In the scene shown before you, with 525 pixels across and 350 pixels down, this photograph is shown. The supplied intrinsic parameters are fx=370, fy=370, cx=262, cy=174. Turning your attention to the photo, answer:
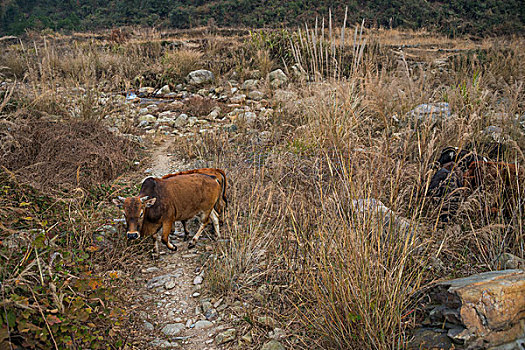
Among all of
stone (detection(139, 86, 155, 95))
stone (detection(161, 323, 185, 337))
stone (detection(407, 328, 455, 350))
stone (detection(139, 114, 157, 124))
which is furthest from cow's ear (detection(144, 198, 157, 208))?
stone (detection(139, 86, 155, 95))

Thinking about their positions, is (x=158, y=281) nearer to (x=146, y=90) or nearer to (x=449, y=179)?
(x=449, y=179)

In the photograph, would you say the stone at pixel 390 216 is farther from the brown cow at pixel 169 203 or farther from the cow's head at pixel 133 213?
the cow's head at pixel 133 213

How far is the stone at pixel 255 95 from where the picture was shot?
9.11 metres

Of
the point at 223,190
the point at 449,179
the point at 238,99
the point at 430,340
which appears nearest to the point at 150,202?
the point at 223,190

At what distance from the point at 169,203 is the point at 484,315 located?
7.82 feet

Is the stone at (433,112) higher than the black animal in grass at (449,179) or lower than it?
higher

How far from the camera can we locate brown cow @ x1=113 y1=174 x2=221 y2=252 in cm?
293

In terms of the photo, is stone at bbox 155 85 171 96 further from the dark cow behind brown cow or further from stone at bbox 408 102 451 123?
the dark cow behind brown cow

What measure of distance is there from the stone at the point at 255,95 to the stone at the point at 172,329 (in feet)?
23.2

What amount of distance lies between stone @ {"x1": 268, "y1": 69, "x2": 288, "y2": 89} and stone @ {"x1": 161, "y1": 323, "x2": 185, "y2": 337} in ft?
24.7

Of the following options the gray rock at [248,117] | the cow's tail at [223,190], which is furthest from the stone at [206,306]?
the gray rock at [248,117]

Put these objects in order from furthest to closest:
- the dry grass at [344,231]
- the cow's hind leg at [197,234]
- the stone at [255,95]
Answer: the stone at [255,95] → the cow's hind leg at [197,234] → the dry grass at [344,231]

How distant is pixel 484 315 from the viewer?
1.92 m

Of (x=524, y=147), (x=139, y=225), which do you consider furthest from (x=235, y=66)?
(x=139, y=225)
